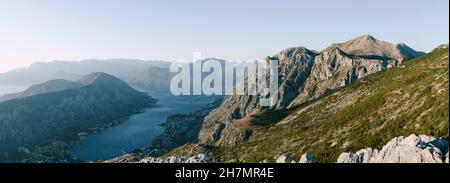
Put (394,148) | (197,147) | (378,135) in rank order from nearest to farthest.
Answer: (394,148) → (378,135) → (197,147)

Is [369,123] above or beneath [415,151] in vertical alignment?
beneath

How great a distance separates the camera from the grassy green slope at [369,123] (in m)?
101

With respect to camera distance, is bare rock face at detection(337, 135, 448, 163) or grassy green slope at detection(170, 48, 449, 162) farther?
grassy green slope at detection(170, 48, 449, 162)

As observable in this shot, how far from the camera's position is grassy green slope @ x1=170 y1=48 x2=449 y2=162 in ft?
331

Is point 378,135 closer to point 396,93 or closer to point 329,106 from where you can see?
point 396,93

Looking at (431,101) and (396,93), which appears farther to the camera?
(396,93)

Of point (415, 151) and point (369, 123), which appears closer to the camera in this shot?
point (415, 151)

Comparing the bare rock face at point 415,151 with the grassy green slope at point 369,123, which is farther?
the grassy green slope at point 369,123

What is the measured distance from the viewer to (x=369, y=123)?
125 metres
